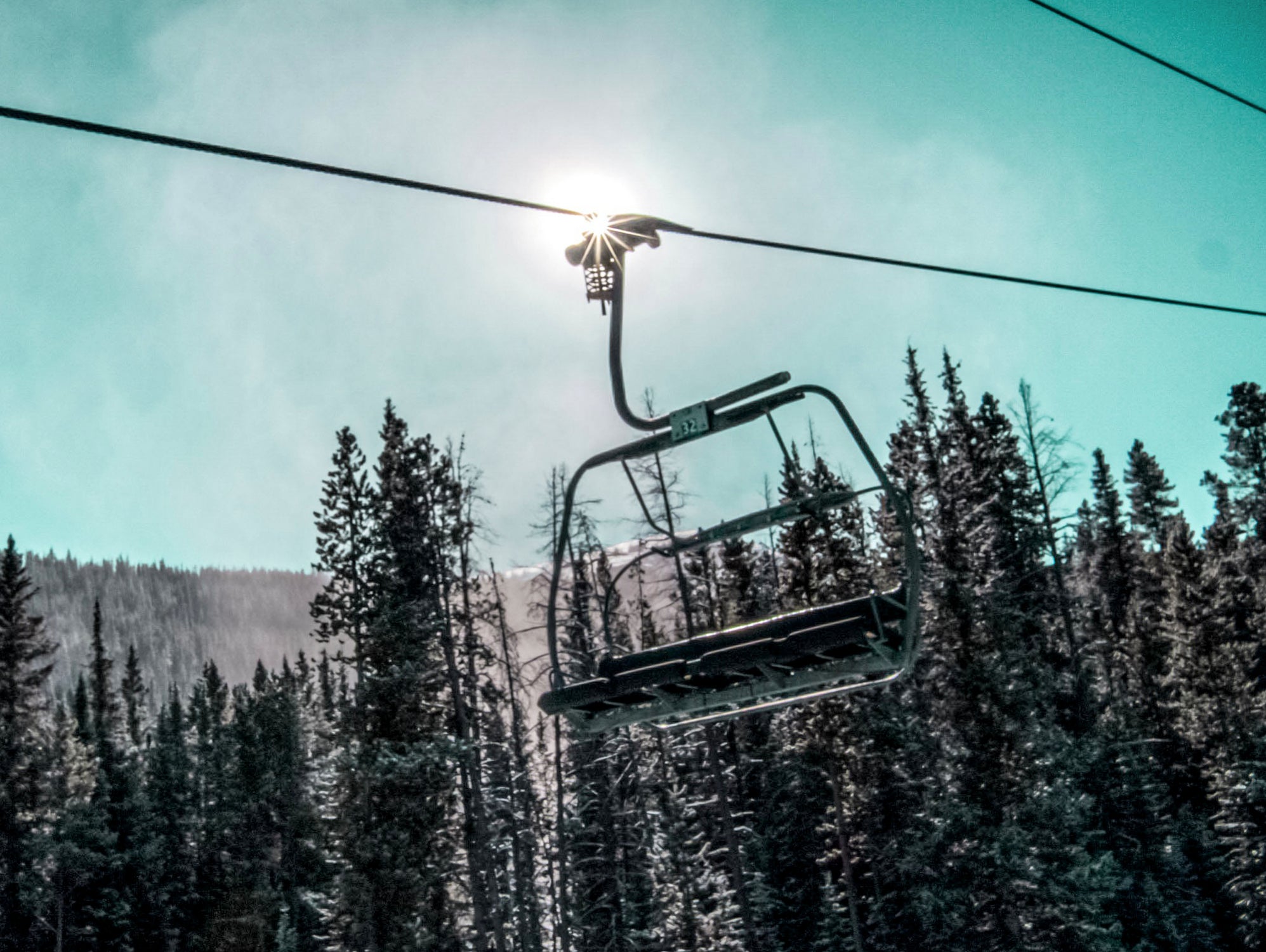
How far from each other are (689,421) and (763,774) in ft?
110

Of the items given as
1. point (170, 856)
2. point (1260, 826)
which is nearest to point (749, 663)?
point (1260, 826)

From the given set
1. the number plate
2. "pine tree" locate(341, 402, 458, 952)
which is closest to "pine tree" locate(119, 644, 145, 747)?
"pine tree" locate(341, 402, 458, 952)

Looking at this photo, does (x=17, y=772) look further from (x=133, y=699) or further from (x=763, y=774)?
(x=133, y=699)

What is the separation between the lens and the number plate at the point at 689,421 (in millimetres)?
6641

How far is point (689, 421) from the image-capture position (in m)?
6.69

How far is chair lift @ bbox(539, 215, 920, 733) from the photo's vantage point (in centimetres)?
619

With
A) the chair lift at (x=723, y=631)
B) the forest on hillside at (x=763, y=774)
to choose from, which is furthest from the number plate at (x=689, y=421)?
the forest on hillside at (x=763, y=774)

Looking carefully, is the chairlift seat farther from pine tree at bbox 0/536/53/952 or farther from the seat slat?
pine tree at bbox 0/536/53/952

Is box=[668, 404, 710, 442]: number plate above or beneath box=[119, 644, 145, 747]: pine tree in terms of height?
beneath

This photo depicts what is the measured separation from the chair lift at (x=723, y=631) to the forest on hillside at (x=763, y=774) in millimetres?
12544

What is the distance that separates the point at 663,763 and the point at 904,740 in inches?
356

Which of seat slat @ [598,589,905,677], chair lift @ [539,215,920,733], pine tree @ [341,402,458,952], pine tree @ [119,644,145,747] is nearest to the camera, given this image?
chair lift @ [539,215,920,733]

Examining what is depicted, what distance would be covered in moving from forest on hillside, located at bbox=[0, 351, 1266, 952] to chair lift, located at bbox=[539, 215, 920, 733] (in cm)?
1254

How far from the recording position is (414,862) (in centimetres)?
2614
